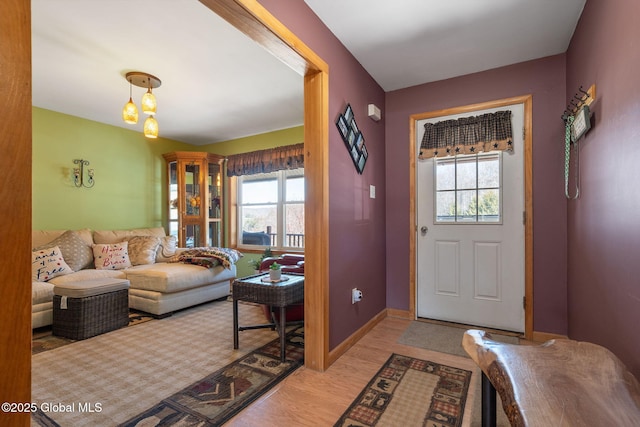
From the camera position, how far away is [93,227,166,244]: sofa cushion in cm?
400

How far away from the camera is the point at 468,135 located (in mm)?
Answer: 2883

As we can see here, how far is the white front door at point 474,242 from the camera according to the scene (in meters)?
Result: 2.73

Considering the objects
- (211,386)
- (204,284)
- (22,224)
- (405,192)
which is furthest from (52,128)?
(405,192)

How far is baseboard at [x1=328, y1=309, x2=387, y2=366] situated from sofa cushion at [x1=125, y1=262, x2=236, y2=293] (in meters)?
2.09

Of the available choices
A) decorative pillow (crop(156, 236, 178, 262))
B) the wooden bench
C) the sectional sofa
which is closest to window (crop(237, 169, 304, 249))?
the sectional sofa

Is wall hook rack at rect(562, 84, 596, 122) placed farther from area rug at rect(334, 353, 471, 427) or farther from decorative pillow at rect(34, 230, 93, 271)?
decorative pillow at rect(34, 230, 93, 271)

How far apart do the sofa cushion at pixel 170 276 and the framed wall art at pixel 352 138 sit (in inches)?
93.3

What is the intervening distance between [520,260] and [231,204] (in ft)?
13.8

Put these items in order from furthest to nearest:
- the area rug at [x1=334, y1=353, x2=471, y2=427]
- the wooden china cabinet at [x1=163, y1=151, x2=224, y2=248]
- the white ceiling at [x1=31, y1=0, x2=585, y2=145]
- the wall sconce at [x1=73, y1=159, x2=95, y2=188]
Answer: the wooden china cabinet at [x1=163, y1=151, x2=224, y2=248] < the wall sconce at [x1=73, y1=159, x2=95, y2=188] < the white ceiling at [x1=31, y1=0, x2=585, y2=145] < the area rug at [x1=334, y1=353, x2=471, y2=427]

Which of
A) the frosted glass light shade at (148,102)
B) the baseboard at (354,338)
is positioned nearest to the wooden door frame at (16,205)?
the baseboard at (354,338)

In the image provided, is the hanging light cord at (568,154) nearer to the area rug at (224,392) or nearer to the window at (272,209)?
the area rug at (224,392)

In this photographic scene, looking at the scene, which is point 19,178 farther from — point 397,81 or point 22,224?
point 397,81

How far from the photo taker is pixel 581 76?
6.86 ft

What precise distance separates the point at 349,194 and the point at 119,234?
3485mm
